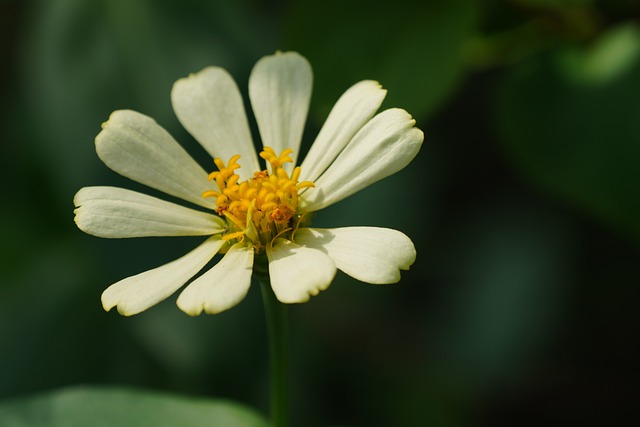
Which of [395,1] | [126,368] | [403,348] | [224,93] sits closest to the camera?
[224,93]

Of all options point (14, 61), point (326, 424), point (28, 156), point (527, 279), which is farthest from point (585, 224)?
point (14, 61)

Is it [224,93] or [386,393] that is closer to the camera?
[224,93]

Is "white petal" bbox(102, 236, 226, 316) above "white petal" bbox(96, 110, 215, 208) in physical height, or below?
below

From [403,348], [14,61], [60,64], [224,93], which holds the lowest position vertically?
[403,348]

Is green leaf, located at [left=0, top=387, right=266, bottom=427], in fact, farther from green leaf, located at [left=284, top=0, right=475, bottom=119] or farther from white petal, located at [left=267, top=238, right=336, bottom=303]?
green leaf, located at [left=284, top=0, right=475, bottom=119]

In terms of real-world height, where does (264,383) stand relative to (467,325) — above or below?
below

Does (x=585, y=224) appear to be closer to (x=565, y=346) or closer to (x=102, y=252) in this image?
(x=565, y=346)

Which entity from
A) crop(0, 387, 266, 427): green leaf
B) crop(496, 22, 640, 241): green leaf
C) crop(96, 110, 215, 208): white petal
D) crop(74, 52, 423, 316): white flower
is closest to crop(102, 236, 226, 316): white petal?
crop(74, 52, 423, 316): white flower

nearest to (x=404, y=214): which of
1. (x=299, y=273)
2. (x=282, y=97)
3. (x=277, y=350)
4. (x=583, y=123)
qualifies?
(x=583, y=123)
